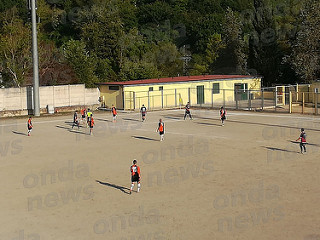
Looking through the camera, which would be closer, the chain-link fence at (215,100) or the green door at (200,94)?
the chain-link fence at (215,100)

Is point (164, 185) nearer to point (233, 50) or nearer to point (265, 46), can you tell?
point (265, 46)

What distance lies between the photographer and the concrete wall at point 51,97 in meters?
49.2

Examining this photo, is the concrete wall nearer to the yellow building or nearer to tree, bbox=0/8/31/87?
the yellow building

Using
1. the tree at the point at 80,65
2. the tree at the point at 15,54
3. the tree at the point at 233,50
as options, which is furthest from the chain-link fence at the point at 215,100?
the tree at the point at 233,50

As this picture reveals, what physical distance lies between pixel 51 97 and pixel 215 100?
61.1ft

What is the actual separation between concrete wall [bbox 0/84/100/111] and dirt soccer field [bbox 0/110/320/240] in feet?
43.4

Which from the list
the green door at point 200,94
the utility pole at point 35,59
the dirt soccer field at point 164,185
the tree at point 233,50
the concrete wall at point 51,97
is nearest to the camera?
the dirt soccer field at point 164,185

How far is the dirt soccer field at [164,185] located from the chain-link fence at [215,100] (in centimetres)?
1274

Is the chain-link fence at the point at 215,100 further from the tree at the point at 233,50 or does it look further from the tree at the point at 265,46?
the tree at the point at 233,50

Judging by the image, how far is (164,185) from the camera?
21.1 m

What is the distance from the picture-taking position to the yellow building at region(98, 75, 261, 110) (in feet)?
169

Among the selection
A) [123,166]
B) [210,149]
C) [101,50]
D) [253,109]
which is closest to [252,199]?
[123,166]

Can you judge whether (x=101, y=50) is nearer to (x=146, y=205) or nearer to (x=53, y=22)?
(x=53, y=22)

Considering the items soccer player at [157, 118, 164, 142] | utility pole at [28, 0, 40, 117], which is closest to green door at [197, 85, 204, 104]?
utility pole at [28, 0, 40, 117]
